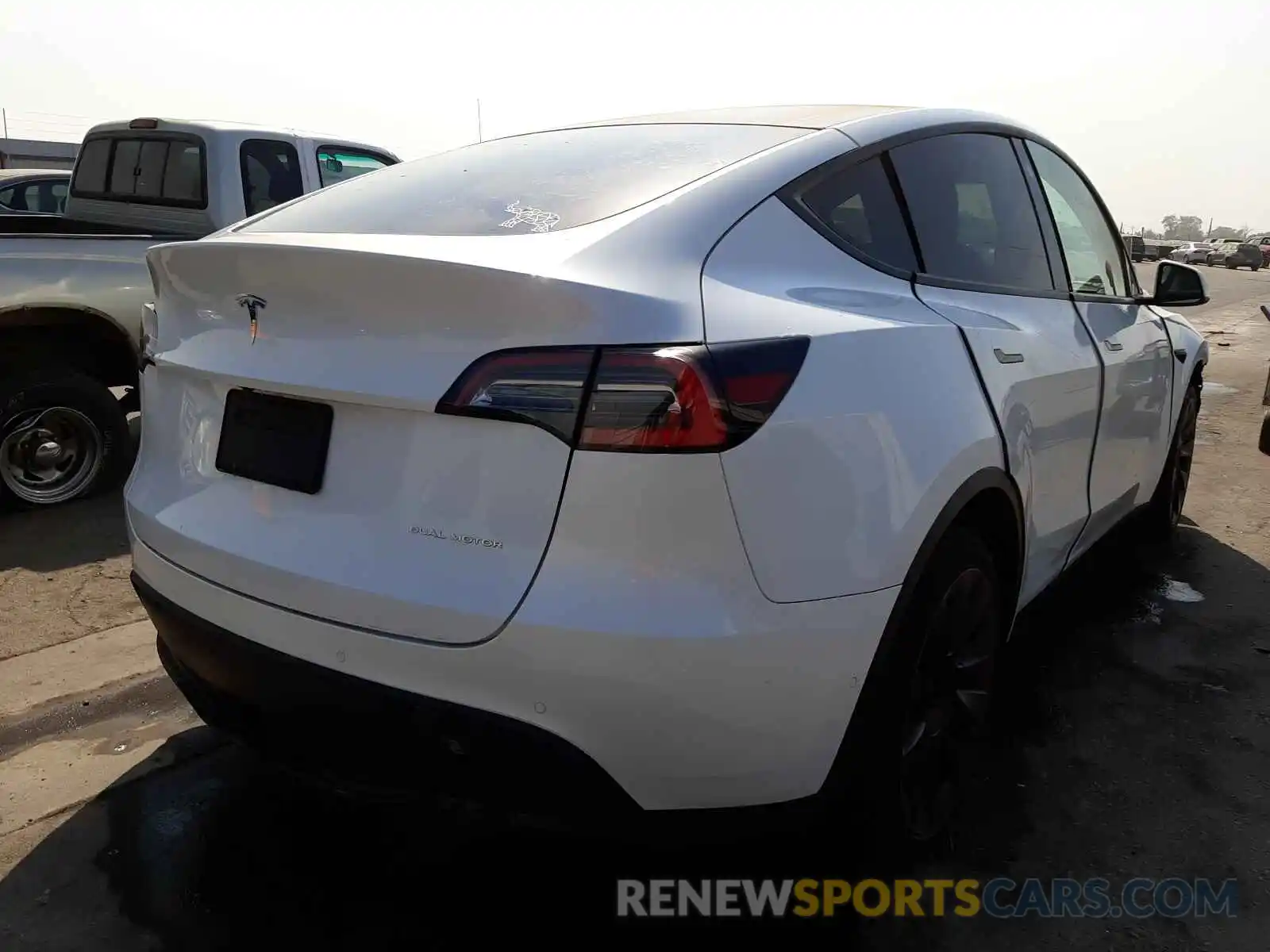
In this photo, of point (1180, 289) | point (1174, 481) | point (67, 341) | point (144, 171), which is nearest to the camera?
point (1180, 289)

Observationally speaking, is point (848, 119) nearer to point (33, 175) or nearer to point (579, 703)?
point (579, 703)

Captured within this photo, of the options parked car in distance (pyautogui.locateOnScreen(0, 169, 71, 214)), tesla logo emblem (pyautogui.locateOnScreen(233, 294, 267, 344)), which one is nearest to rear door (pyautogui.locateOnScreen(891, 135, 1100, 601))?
tesla logo emblem (pyautogui.locateOnScreen(233, 294, 267, 344))

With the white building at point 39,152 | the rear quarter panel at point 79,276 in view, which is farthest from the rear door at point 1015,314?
the white building at point 39,152

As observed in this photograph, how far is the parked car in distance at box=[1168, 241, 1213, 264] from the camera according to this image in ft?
179

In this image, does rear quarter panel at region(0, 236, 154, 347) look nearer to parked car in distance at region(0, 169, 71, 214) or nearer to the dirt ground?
the dirt ground

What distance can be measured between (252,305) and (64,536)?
11.1ft

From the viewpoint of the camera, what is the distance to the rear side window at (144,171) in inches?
239

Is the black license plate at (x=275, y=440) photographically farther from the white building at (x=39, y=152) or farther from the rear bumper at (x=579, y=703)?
the white building at (x=39, y=152)

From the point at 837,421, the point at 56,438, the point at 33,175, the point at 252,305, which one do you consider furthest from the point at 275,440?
the point at 33,175

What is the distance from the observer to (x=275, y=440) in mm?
1941

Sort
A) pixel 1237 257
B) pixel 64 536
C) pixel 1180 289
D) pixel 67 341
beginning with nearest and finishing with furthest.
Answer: pixel 1180 289
pixel 64 536
pixel 67 341
pixel 1237 257

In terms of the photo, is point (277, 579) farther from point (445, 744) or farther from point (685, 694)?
point (685, 694)

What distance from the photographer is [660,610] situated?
1.62 meters

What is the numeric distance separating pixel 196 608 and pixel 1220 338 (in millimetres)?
15801
